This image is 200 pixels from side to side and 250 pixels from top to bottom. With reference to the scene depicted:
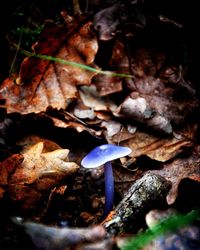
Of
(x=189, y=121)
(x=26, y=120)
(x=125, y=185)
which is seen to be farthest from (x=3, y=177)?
(x=189, y=121)

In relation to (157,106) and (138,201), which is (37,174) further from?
(157,106)

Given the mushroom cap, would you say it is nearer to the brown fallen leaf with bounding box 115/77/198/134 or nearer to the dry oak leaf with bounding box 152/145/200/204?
the dry oak leaf with bounding box 152/145/200/204

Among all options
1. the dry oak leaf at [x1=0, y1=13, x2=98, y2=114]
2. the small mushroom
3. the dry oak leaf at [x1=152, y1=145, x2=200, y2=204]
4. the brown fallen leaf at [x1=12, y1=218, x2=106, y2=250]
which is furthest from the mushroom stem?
the dry oak leaf at [x1=0, y1=13, x2=98, y2=114]

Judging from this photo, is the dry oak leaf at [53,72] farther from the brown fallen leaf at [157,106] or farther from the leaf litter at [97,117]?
the brown fallen leaf at [157,106]

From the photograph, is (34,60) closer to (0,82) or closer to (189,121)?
(0,82)

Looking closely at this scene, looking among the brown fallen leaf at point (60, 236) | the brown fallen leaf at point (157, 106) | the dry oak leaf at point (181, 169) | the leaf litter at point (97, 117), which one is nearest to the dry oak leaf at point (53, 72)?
the leaf litter at point (97, 117)

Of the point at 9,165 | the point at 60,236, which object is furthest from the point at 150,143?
the point at 60,236

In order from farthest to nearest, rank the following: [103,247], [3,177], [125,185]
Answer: [125,185]
[3,177]
[103,247]
